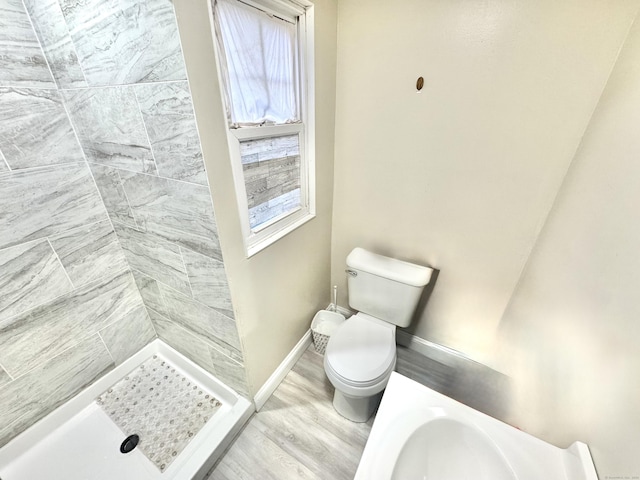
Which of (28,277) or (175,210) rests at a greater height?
(175,210)

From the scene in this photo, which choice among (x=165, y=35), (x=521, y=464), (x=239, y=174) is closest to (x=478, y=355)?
(x=521, y=464)

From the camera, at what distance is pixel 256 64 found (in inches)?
39.6

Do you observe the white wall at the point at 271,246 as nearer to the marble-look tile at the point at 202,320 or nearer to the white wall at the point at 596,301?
the marble-look tile at the point at 202,320

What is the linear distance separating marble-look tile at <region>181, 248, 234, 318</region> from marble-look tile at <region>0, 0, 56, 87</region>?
2.85 feet

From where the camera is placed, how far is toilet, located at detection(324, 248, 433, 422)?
3.97 ft

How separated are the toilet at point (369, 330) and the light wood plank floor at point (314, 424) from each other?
4.6 inches

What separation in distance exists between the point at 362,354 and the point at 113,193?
1445 mm

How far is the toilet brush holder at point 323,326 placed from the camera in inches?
66.9

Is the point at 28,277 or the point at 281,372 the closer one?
the point at 28,277

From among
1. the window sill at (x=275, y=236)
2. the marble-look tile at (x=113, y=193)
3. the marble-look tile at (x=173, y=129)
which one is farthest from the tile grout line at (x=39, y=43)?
the window sill at (x=275, y=236)

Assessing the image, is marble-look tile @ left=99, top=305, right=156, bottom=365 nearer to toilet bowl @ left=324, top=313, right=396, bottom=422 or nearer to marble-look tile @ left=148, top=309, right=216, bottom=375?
marble-look tile @ left=148, top=309, right=216, bottom=375

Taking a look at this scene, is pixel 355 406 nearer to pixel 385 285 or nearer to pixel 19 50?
pixel 385 285

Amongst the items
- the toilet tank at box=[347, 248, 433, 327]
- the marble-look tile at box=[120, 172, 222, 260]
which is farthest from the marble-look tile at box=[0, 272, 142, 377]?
the toilet tank at box=[347, 248, 433, 327]

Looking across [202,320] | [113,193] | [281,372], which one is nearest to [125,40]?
[113,193]
